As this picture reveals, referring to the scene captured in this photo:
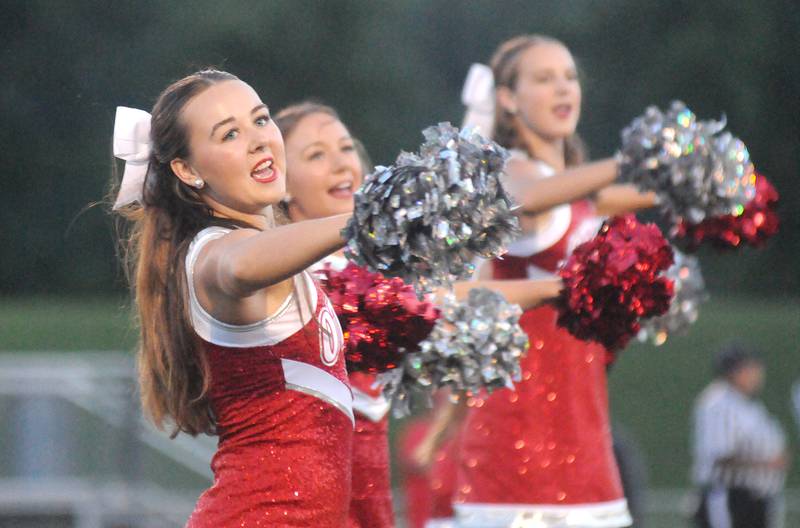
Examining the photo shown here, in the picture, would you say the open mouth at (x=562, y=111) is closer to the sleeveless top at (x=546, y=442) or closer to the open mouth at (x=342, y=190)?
the sleeveless top at (x=546, y=442)

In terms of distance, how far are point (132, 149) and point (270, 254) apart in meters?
0.67

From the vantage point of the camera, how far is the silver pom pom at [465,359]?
143 inches

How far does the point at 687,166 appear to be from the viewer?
3.83m

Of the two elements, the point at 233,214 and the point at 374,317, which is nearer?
the point at 233,214

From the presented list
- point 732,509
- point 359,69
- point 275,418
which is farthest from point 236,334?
point 359,69

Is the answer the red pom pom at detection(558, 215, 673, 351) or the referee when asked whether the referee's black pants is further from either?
the red pom pom at detection(558, 215, 673, 351)

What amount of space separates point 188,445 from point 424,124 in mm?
6027

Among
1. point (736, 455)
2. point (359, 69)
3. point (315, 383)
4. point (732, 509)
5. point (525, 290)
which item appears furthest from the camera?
point (359, 69)

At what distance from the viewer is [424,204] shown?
2.54 m

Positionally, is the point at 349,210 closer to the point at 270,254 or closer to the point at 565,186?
the point at 565,186

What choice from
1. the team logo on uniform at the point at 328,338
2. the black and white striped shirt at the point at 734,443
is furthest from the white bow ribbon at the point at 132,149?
the black and white striped shirt at the point at 734,443

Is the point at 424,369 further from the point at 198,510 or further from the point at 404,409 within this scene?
the point at 198,510

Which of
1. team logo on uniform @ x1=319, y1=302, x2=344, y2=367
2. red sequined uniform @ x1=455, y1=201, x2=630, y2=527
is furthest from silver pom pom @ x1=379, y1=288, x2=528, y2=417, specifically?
team logo on uniform @ x1=319, y1=302, x2=344, y2=367

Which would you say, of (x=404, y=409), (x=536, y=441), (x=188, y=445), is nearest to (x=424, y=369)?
(x=404, y=409)
